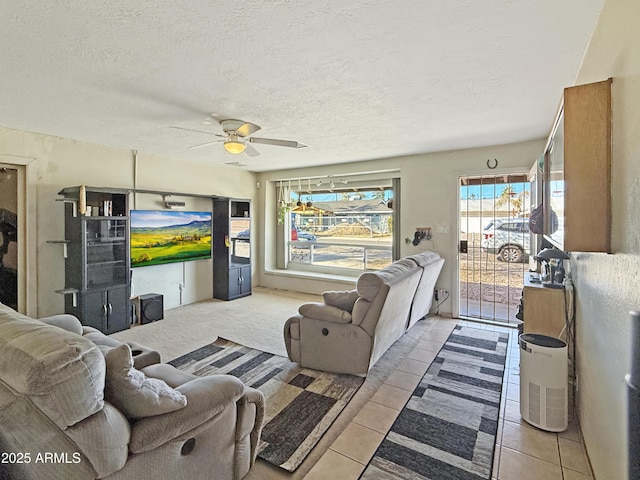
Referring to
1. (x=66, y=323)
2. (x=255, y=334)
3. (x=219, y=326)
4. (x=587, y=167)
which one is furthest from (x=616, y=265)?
(x=219, y=326)

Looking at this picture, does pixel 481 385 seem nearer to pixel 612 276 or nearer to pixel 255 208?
pixel 612 276

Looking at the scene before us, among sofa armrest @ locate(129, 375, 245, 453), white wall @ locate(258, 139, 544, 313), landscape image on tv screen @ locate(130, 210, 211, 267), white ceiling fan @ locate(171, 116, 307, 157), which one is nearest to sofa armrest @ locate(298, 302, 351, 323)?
sofa armrest @ locate(129, 375, 245, 453)

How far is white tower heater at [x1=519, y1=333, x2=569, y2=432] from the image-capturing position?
2150 mm

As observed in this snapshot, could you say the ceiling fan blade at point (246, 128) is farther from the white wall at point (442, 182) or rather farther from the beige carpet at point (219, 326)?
the white wall at point (442, 182)

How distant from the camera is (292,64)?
2.19 m

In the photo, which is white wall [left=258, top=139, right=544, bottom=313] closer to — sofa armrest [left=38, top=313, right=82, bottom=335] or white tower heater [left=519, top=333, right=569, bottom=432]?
white tower heater [left=519, top=333, right=569, bottom=432]

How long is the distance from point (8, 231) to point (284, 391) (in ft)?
12.4

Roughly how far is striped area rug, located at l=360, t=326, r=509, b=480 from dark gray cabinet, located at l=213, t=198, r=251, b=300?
3.76m

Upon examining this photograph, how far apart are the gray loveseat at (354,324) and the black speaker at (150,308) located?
8.32 ft

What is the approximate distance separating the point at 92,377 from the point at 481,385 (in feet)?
9.42

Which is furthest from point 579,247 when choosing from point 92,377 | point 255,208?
point 255,208

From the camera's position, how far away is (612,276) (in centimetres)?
144

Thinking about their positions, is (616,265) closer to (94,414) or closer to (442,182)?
(94,414)

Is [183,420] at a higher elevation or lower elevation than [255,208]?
lower
